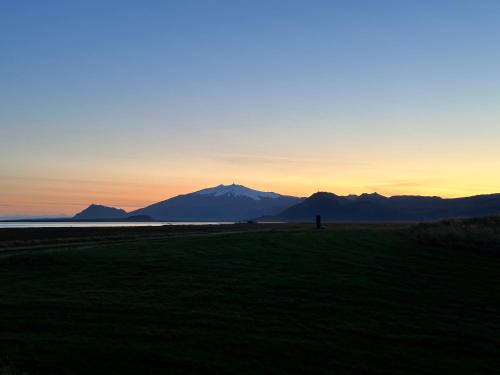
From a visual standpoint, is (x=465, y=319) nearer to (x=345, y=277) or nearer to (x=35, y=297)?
(x=345, y=277)

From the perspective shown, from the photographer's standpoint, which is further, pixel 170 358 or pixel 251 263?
pixel 251 263

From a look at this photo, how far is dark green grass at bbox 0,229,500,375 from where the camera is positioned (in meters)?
14.0

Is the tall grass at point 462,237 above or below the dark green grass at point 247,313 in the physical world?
above

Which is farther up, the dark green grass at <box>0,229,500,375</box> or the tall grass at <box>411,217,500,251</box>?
the tall grass at <box>411,217,500,251</box>

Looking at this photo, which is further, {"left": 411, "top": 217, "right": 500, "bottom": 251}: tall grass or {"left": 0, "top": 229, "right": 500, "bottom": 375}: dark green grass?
{"left": 411, "top": 217, "right": 500, "bottom": 251}: tall grass

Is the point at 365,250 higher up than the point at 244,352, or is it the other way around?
the point at 365,250

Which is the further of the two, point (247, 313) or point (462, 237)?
point (462, 237)

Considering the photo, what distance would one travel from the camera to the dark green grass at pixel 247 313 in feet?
46.1

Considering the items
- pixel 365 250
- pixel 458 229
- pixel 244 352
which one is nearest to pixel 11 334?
pixel 244 352

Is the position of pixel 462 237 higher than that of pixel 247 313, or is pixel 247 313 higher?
pixel 462 237

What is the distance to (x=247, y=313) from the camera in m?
17.8

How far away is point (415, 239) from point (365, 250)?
294 inches

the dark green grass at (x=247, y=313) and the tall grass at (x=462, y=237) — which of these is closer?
the dark green grass at (x=247, y=313)

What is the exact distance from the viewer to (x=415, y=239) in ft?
123
